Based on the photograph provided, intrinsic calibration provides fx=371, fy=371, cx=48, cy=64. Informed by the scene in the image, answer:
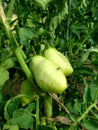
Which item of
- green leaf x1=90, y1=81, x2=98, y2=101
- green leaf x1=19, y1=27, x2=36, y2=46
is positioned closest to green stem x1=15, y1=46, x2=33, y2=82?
green leaf x1=19, y1=27, x2=36, y2=46

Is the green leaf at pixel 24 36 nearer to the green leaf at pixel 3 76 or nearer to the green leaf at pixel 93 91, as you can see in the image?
the green leaf at pixel 3 76

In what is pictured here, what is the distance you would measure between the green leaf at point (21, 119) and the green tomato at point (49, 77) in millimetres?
93

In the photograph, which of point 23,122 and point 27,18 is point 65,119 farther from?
point 27,18

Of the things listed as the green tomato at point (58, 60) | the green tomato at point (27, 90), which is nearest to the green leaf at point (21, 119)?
the green tomato at point (27, 90)

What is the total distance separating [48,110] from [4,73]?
0.58ft

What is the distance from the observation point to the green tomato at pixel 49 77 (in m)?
0.99

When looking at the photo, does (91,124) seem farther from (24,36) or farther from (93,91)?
(24,36)

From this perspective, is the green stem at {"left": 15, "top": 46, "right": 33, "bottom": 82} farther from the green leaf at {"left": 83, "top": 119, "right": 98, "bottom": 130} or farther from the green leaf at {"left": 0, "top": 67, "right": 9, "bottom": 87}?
the green leaf at {"left": 83, "top": 119, "right": 98, "bottom": 130}

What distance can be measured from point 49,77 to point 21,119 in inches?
5.7

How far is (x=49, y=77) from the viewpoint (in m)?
0.99

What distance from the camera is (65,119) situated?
105 centimetres

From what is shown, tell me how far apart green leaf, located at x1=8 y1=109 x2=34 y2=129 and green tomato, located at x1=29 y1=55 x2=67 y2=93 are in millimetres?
93

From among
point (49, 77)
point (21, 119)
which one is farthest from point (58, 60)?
point (21, 119)

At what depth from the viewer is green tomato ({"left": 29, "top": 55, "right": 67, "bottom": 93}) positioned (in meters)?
0.99
